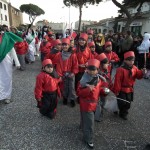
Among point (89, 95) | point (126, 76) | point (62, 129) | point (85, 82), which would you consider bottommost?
point (62, 129)

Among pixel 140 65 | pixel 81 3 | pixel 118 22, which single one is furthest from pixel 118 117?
pixel 118 22

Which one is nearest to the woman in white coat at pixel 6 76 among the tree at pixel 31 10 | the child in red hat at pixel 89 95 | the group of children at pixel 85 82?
the group of children at pixel 85 82

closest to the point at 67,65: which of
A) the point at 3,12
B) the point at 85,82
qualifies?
the point at 85,82

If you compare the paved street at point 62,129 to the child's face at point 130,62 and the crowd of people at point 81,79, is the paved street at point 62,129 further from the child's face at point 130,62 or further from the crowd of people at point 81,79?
the child's face at point 130,62

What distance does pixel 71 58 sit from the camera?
459 cm

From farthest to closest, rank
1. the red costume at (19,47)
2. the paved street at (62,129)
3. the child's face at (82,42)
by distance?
the red costume at (19,47) → the child's face at (82,42) → the paved street at (62,129)

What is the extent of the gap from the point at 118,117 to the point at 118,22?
29192mm

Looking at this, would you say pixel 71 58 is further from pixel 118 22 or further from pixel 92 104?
pixel 118 22

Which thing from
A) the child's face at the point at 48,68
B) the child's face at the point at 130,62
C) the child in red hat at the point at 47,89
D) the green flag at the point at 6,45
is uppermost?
the green flag at the point at 6,45

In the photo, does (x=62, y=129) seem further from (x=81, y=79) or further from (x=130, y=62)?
(x=130, y=62)

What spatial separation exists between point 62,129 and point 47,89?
0.86 metres

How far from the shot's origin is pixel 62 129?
3648 mm

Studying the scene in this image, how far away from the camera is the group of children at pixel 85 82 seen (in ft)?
9.82

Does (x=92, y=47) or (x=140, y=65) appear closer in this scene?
(x=92, y=47)
